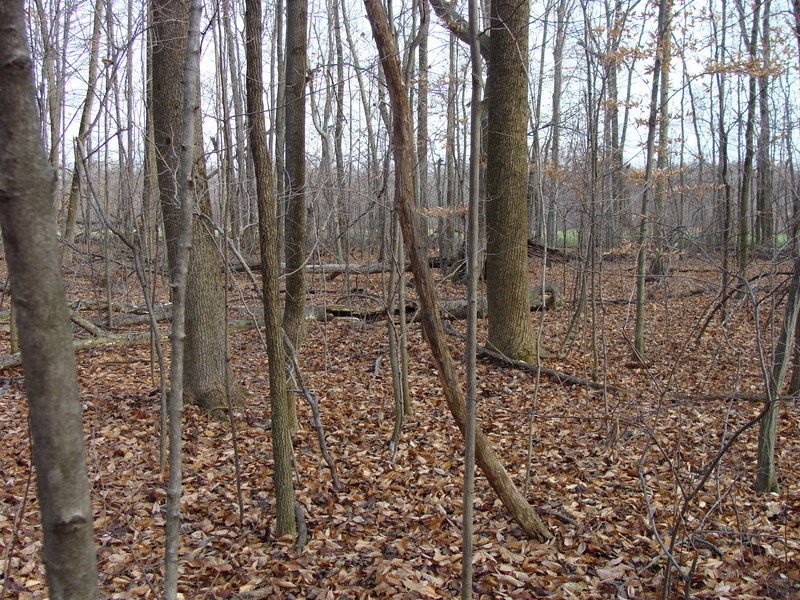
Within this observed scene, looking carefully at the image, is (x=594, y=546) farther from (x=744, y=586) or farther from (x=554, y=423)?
(x=554, y=423)

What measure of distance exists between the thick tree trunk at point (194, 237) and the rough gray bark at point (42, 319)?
143 inches

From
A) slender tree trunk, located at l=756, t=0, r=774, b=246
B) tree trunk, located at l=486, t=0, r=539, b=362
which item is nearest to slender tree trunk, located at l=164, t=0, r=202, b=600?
tree trunk, located at l=486, t=0, r=539, b=362

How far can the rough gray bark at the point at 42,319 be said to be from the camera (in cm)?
98

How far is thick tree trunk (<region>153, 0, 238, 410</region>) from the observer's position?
4922 millimetres

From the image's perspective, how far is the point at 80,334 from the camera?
777 centimetres

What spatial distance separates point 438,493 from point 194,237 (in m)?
3.21

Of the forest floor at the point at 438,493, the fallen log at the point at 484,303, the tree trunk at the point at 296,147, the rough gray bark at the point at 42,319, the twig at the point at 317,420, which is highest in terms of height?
the tree trunk at the point at 296,147

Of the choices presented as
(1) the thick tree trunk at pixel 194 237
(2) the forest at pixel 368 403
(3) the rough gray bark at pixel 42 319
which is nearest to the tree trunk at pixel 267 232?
(2) the forest at pixel 368 403

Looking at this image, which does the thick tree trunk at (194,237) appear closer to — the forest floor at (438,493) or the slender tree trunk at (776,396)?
the forest floor at (438,493)

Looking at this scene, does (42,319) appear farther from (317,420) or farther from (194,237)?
(194,237)

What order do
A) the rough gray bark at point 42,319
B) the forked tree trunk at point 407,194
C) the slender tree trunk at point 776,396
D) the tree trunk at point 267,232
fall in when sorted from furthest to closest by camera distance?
the slender tree trunk at point 776,396 < the tree trunk at point 267,232 < the forked tree trunk at point 407,194 < the rough gray bark at point 42,319

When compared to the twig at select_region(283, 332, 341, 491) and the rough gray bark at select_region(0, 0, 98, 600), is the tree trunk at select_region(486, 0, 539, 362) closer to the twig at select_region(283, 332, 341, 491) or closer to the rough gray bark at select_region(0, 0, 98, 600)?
the twig at select_region(283, 332, 341, 491)

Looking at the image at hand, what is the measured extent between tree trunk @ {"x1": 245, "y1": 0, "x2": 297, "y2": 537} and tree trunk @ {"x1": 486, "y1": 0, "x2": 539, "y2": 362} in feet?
13.0

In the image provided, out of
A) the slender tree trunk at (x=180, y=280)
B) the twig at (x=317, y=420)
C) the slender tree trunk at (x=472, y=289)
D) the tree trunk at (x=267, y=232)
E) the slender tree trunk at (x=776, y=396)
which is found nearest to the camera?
the slender tree trunk at (x=180, y=280)
